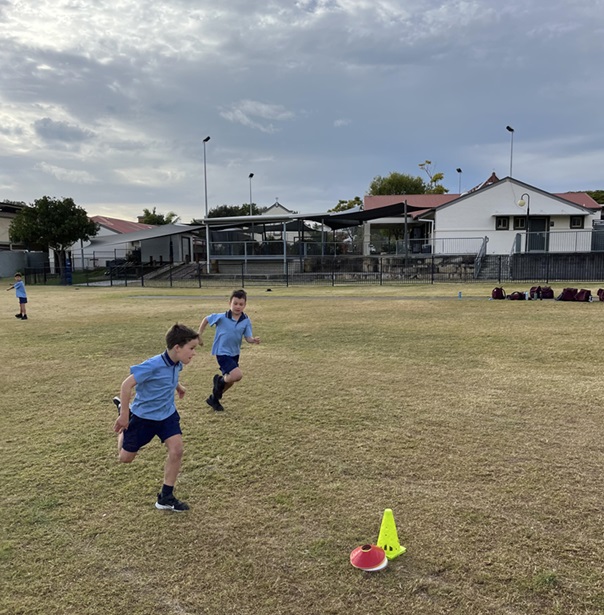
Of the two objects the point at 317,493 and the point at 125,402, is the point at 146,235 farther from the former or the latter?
the point at 317,493

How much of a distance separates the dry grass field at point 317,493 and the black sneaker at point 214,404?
0.12 meters

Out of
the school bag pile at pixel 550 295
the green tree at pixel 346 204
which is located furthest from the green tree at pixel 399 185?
the school bag pile at pixel 550 295

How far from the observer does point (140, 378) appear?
3.25 m

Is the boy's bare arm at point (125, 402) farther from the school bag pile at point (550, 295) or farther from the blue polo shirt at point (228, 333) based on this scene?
the school bag pile at point (550, 295)

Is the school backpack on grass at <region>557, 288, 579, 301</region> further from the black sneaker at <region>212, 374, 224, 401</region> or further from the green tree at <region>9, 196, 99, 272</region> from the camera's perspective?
the green tree at <region>9, 196, 99, 272</region>

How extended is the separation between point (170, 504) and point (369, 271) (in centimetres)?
3028

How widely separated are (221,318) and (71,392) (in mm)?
2324

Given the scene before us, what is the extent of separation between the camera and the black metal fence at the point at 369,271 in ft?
89.2

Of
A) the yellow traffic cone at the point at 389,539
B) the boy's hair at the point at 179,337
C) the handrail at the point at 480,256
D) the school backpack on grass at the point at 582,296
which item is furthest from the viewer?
the handrail at the point at 480,256

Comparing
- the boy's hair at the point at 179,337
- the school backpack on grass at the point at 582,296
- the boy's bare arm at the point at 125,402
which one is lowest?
the school backpack on grass at the point at 582,296

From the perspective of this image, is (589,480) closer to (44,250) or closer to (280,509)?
(280,509)

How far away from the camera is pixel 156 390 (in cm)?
336

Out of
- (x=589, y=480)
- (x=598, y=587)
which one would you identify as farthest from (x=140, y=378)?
(x=589, y=480)

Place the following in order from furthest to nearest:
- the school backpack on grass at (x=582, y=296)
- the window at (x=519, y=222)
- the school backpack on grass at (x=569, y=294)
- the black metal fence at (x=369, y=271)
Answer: the window at (x=519, y=222) → the black metal fence at (x=369, y=271) → the school backpack on grass at (x=569, y=294) → the school backpack on grass at (x=582, y=296)
